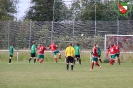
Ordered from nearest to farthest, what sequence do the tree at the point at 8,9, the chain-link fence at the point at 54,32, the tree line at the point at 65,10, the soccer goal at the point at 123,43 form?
the soccer goal at the point at 123,43
the chain-link fence at the point at 54,32
the tree line at the point at 65,10
the tree at the point at 8,9

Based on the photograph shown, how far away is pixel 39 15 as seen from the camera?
7356cm

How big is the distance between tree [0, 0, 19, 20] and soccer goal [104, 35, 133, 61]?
77.9 feet

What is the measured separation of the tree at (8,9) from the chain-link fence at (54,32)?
17101 millimetres

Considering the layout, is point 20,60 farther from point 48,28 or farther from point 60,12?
point 60,12

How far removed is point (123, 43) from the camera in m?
49.1

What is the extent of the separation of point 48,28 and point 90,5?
55.4ft

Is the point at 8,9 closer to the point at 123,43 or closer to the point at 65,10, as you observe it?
the point at 65,10

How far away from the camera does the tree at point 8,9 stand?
2777 inches

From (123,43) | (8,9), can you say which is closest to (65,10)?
(8,9)

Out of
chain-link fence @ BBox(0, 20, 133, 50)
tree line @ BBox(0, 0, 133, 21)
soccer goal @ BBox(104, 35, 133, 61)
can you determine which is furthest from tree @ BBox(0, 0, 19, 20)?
soccer goal @ BBox(104, 35, 133, 61)

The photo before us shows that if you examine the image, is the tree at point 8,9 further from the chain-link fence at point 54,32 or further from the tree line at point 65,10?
the chain-link fence at point 54,32

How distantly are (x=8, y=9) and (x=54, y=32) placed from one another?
23431 millimetres

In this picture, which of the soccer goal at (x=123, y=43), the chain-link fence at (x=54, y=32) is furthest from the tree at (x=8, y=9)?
the soccer goal at (x=123, y=43)

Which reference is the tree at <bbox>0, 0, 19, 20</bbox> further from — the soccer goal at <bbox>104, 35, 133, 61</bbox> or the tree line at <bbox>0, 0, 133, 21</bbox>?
the soccer goal at <bbox>104, 35, 133, 61</bbox>
